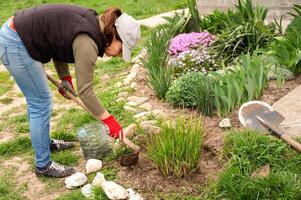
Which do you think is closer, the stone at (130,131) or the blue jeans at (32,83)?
the blue jeans at (32,83)

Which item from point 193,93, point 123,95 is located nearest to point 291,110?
point 193,93

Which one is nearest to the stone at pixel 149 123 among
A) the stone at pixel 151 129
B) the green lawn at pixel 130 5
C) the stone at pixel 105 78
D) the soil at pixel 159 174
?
the stone at pixel 151 129

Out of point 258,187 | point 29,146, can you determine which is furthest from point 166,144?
point 29,146

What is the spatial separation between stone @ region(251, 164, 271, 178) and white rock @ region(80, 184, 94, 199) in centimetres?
116

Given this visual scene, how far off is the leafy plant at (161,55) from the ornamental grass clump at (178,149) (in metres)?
1.39

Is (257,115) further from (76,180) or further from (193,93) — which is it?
(76,180)

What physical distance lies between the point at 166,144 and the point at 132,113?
1347 mm

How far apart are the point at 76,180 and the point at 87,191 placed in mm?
178

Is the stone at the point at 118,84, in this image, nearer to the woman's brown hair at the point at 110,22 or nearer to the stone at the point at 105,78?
the stone at the point at 105,78

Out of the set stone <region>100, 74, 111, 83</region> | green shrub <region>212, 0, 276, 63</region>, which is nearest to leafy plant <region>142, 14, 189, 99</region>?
green shrub <region>212, 0, 276, 63</region>

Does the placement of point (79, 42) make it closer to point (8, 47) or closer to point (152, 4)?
point (8, 47)

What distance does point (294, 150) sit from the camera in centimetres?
366

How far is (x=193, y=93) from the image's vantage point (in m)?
4.65

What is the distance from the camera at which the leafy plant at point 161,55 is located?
5.04 meters
